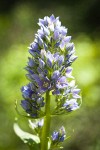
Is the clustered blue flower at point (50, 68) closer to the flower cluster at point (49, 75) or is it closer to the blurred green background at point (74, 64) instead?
the flower cluster at point (49, 75)

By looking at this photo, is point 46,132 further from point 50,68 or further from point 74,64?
point 74,64

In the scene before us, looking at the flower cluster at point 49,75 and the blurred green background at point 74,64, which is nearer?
the flower cluster at point 49,75

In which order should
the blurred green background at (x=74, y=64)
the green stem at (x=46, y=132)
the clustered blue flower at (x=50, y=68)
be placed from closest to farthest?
the clustered blue flower at (x=50, y=68) < the green stem at (x=46, y=132) < the blurred green background at (x=74, y=64)

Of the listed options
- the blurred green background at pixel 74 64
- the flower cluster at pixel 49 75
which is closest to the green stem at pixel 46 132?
the flower cluster at pixel 49 75

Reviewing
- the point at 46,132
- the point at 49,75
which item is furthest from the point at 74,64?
the point at 49,75

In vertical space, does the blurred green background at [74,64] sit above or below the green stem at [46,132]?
above

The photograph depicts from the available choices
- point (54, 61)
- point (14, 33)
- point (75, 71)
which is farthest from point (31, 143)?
point (14, 33)

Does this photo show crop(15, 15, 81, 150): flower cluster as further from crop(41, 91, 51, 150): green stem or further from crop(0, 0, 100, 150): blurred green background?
crop(0, 0, 100, 150): blurred green background
